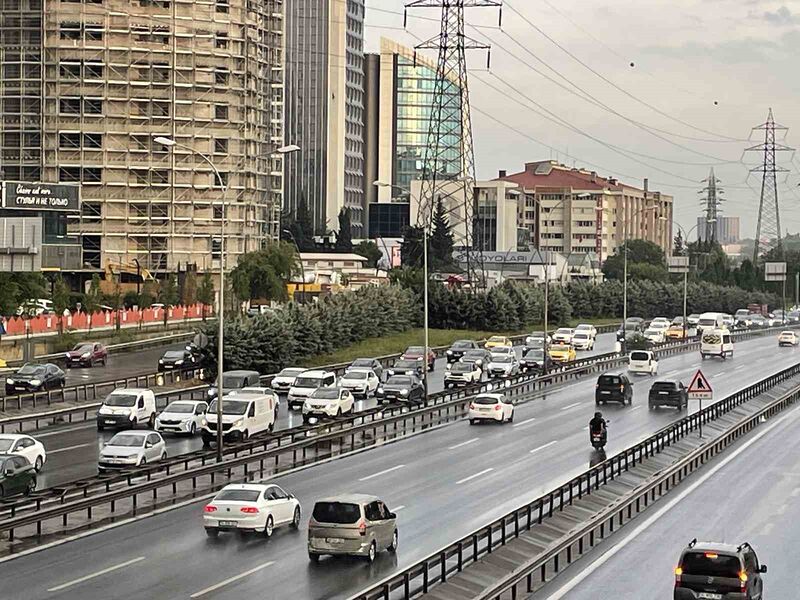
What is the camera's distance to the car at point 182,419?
51.6 meters

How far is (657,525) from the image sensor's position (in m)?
34.4

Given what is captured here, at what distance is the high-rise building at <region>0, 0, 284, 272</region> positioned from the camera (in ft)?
425

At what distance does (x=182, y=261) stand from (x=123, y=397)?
80455 millimetres

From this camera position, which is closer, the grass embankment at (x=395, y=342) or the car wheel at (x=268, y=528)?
the car wheel at (x=268, y=528)

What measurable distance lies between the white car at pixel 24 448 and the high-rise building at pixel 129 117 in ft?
285

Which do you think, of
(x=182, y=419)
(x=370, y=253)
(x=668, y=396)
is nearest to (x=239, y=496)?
(x=182, y=419)

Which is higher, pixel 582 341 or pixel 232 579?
pixel 232 579

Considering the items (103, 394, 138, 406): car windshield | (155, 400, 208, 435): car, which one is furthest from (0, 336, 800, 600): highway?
(103, 394, 138, 406): car windshield

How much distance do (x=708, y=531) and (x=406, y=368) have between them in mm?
40480

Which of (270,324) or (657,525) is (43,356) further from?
(657,525)

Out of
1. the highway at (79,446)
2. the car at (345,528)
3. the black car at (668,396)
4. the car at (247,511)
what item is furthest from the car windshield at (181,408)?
the car at (345,528)

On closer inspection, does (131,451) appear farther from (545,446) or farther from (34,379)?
(34,379)

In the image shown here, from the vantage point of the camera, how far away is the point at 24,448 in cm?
4178

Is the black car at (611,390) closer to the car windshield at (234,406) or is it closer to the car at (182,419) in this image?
the car at (182,419)
